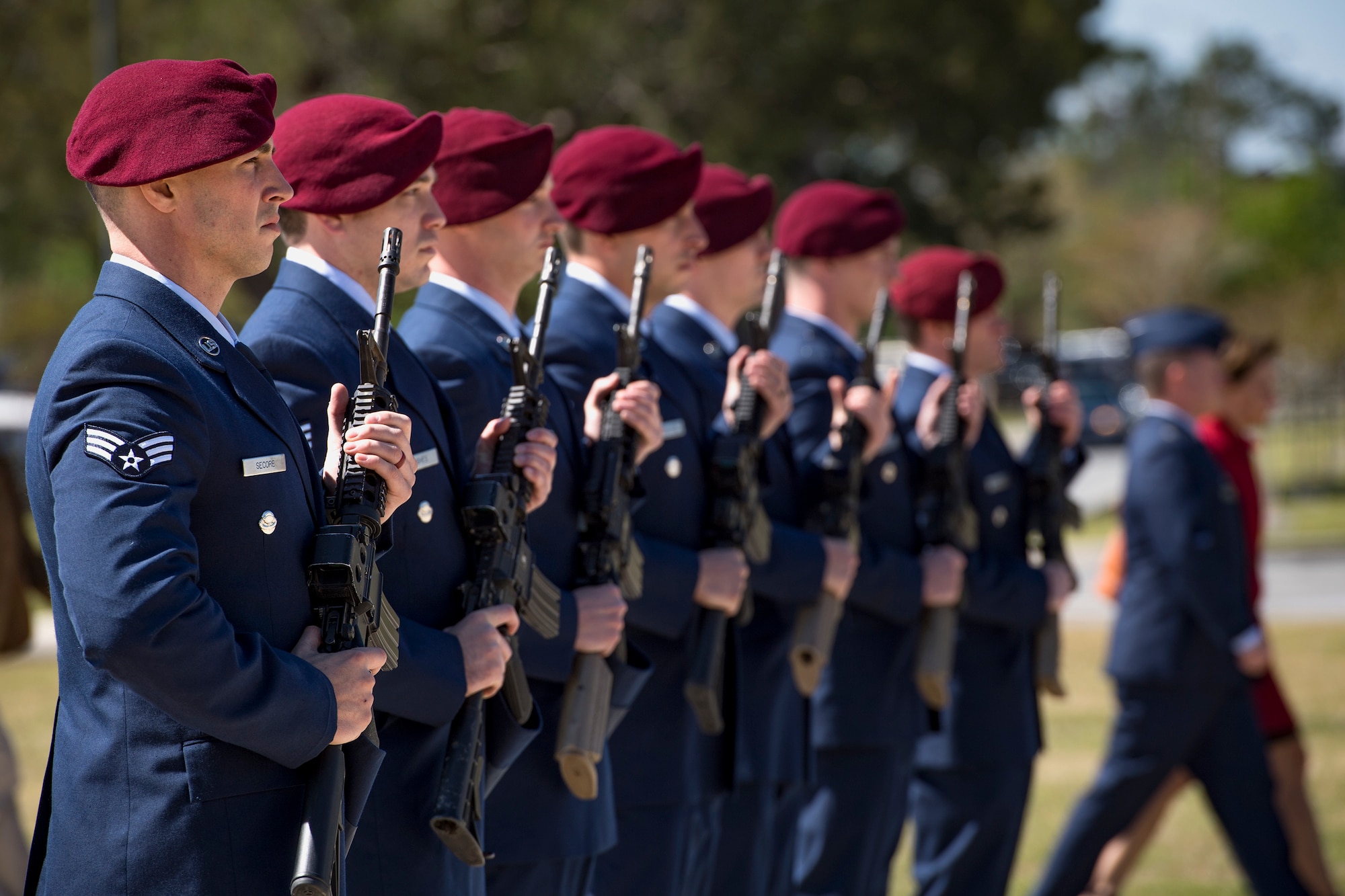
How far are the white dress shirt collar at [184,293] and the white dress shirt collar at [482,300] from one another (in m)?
1.11

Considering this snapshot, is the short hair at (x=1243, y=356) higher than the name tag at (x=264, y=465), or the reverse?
the short hair at (x=1243, y=356)

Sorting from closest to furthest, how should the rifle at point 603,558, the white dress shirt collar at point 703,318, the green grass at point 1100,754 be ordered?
the rifle at point 603,558
the white dress shirt collar at point 703,318
the green grass at point 1100,754

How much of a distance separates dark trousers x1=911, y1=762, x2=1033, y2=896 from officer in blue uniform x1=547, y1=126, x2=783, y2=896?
1.24 m

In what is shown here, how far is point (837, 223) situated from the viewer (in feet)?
17.6

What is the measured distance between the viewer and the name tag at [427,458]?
9.70ft

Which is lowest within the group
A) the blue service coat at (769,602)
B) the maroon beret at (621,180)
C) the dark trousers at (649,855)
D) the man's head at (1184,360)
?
the dark trousers at (649,855)

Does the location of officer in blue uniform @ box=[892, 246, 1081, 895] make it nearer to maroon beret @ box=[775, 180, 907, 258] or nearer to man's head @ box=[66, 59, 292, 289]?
maroon beret @ box=[775, 180, 907, 258]

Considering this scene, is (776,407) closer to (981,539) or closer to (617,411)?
(617,411)

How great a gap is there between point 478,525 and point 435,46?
1014 centimetres

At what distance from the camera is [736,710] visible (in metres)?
4.18

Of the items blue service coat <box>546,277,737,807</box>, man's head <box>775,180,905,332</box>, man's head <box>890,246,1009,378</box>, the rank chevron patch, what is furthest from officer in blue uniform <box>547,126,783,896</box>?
the rank chevron patch

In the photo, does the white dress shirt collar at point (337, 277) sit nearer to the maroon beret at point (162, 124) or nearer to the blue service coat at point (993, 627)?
the maroon beret at point (162, 124)

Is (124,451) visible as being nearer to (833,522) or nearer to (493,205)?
(493,205)

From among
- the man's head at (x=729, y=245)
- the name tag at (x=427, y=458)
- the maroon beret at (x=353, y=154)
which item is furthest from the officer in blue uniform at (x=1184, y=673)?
the maroon beret at (x=353, y=154)
